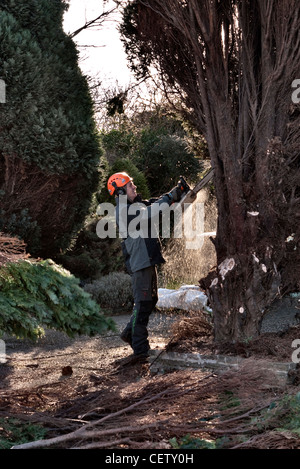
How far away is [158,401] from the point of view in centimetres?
430

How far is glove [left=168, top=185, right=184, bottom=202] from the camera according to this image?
6.10 meters

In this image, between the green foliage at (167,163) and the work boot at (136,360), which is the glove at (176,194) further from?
the green foliage at (167,163)

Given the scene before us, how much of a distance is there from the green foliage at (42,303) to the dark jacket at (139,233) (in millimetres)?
646

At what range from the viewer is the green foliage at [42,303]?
5664mm

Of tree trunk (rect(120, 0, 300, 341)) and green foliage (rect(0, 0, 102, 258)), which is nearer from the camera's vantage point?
tree trunk (rect(120, 0, 300, 341))
